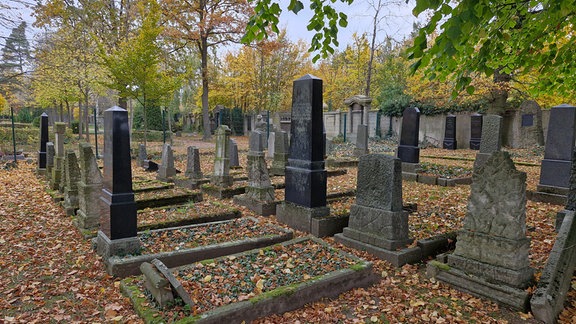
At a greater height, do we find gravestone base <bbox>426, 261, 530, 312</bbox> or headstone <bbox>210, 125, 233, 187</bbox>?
headstone <bbox>210, 125, 233, 187</bbox>

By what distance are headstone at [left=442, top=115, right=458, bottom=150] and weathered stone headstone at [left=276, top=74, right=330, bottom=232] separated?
675 inches

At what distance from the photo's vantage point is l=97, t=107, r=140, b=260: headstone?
4.89 meters

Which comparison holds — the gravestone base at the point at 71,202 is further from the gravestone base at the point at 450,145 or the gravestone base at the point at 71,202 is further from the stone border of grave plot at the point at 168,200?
the gravestone base at the point at 450,145

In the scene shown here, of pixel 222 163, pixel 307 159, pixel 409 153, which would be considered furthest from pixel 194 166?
pixel 409 153

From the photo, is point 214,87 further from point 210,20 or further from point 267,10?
point 267,10

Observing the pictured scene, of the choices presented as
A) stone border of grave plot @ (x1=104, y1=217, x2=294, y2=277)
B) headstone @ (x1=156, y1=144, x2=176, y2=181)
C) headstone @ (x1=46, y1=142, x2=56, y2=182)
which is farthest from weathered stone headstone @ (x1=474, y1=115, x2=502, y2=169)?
headstone @ (x1=46, y1=142, x2=56, y2=182)

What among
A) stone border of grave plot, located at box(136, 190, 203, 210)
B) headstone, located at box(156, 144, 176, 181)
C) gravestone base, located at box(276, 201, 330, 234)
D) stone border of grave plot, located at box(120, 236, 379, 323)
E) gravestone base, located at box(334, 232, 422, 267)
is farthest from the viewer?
headstone, located at box(156, 144, 176, 181)

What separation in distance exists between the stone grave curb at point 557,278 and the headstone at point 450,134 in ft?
58.3

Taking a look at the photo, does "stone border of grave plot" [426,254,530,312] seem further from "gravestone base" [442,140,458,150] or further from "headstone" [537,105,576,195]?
"gravestone base" [442,140,458,150]

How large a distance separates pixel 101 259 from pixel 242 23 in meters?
21.8

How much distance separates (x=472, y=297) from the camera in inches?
171

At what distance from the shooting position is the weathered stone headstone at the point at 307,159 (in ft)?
21.5

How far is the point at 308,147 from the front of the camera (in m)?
6.62

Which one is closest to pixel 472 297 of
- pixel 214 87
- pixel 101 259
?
pixel 101 259
